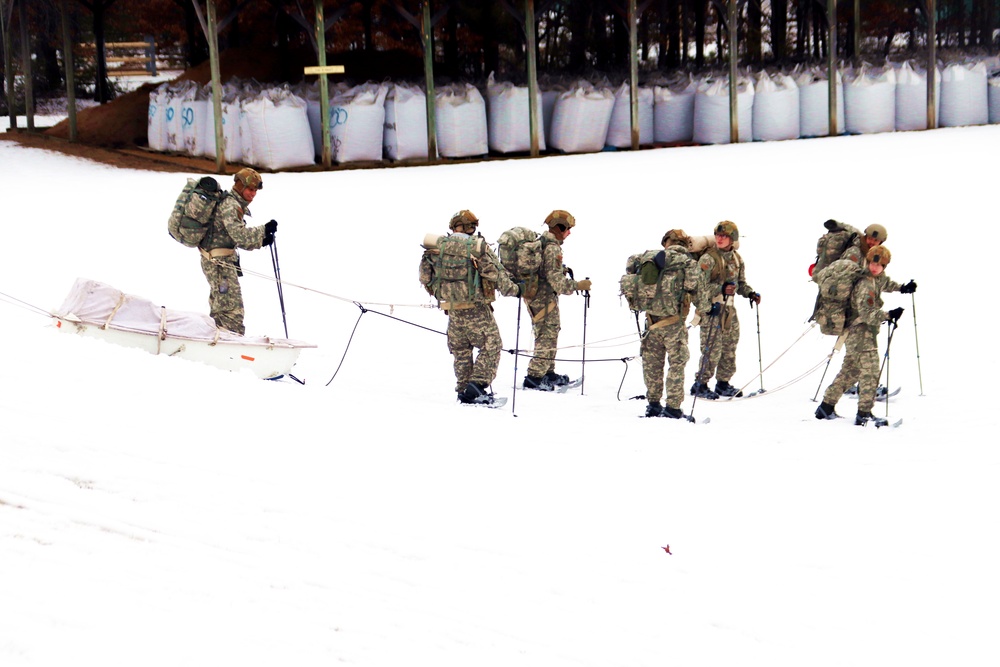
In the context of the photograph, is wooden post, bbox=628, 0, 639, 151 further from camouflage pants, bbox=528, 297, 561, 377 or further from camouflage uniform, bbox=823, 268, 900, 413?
camouflage uniform, bbox=823, 268, 900, 413

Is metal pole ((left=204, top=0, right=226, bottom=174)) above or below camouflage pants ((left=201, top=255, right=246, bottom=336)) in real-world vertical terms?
above

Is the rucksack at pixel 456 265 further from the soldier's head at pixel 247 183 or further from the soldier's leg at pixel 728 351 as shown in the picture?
the soldier's leg at pixel 728 351

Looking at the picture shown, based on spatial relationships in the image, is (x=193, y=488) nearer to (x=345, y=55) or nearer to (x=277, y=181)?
(x=277, y=181)

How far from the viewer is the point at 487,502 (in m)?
6.00

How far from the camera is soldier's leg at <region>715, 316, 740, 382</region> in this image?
8.56 meters

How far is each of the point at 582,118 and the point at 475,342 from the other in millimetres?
8462

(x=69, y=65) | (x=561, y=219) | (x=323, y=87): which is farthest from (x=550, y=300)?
(x=69, y=65)

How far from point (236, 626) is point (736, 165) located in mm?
11545

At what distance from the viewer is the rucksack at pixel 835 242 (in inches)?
326

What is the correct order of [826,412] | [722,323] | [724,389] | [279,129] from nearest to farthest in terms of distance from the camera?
[826,412], [722,323], [724,389], [279,129]

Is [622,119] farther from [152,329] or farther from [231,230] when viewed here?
[152,329]

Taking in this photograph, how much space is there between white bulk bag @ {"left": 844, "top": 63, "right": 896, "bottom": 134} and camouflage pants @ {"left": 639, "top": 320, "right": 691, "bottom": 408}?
1006 cm

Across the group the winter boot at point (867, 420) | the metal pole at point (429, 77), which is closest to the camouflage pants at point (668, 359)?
the winter boot at point (867, 420)

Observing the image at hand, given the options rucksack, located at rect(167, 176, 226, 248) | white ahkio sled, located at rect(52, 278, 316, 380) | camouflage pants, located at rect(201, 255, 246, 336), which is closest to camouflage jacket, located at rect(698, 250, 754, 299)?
white ahkio sled, located at rect(52, 278, 316, 380)
